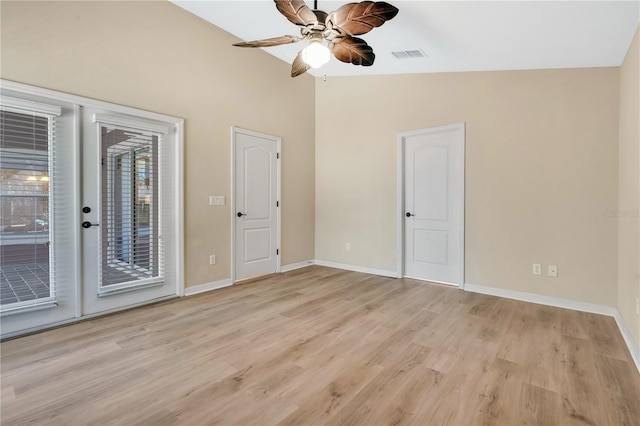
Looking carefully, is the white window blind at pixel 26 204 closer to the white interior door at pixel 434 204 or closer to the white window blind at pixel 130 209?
the white window blind at pixel 130 209

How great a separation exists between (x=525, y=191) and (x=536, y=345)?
191 centimetres

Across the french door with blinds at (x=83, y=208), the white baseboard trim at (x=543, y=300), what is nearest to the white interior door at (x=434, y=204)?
the white baseboard trim at (x=543, y=300)

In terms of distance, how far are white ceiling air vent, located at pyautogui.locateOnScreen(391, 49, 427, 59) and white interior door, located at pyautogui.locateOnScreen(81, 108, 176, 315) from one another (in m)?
2.98

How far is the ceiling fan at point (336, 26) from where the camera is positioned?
230 cm

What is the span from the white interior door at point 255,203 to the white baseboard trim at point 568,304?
116 inches

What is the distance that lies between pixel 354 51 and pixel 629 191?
2.77 metres

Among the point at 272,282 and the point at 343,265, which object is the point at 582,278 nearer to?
the point at 343,265

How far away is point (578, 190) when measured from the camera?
11.4ft

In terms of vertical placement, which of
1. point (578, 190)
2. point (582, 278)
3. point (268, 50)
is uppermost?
point (268, 50)

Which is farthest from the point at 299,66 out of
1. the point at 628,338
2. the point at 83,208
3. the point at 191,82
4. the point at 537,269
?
the point at 628,338

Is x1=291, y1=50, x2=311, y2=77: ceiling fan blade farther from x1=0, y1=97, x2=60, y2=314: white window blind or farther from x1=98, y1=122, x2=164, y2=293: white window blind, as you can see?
x1=0, y1=97, x2=60, y2=314: white window blind

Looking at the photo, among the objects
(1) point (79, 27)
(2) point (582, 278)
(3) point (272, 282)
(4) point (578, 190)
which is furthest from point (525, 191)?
(1) point (79, 27)

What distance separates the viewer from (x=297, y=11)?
2393 mm

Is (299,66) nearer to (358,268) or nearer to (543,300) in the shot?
(358,268)
